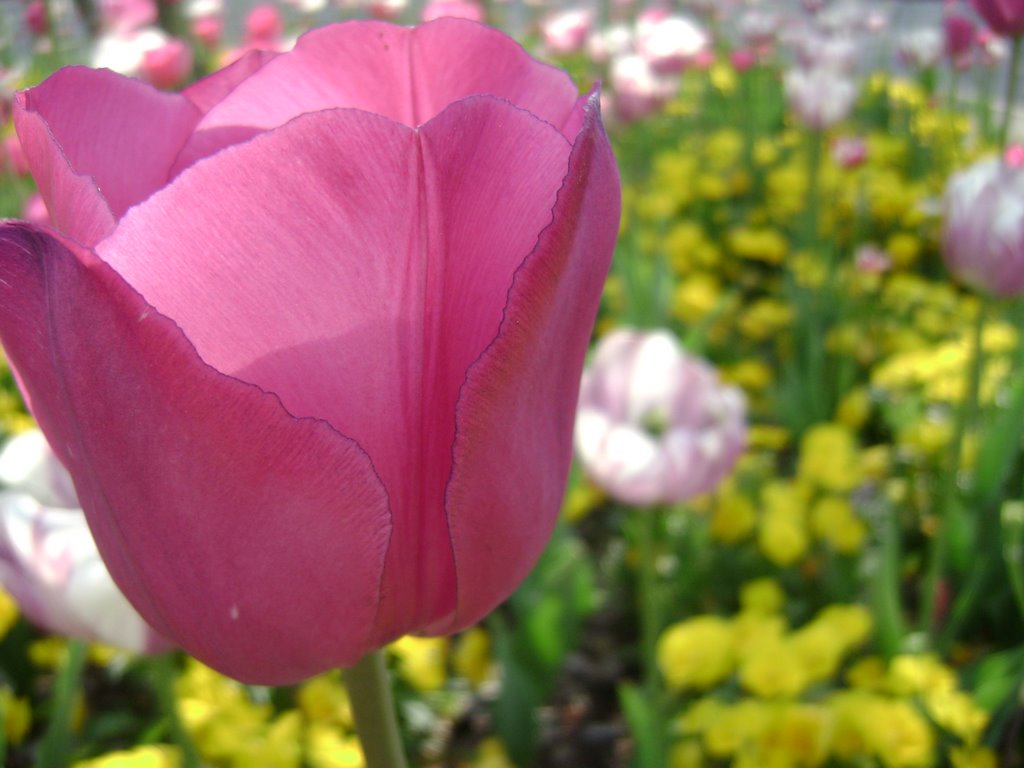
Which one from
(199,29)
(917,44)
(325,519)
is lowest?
(917,44)

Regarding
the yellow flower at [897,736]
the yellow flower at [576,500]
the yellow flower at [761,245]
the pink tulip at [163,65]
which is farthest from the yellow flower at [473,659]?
the pink tulip at [163,65]

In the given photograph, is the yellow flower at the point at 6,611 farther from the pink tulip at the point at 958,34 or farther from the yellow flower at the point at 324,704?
the pink tulip at the point at 958,34

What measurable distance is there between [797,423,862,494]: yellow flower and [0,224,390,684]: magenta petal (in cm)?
109

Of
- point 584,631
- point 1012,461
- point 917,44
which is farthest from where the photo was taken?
point 917,44

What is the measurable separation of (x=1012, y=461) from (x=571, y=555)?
56 cm

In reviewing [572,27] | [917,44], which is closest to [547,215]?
[572,27]

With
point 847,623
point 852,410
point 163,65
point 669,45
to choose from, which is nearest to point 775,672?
point 847,623

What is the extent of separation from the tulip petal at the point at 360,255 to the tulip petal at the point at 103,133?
0.04m

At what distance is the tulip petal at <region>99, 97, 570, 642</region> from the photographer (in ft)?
0.75

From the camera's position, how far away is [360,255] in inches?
9.3

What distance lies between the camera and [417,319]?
0.83ft

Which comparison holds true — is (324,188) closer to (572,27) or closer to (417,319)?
(417,319)

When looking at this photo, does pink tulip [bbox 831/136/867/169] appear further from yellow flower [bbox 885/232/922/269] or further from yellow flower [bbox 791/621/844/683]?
yellow flower [bbox 791/621/844/683]

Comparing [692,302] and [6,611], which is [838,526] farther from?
[6,611]
